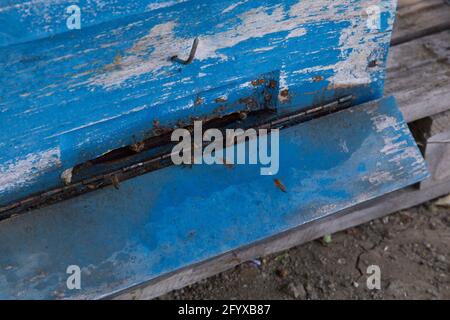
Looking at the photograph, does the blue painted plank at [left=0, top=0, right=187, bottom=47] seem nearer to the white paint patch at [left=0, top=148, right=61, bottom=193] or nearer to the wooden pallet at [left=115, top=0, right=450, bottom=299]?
the white paint patch at [left=0, top=148, right=61, bottom=193]

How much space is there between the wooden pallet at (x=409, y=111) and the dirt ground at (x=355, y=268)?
73 mm

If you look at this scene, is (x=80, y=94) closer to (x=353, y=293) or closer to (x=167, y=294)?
(x=167, y=294)

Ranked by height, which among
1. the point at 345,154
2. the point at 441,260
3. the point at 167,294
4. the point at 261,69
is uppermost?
the point at 261,69

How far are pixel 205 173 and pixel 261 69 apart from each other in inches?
12.8

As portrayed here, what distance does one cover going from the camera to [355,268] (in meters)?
2.29

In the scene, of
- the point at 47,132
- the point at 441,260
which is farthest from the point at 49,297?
the point at 441,260

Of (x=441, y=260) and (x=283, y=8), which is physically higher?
(x=283, y=8)

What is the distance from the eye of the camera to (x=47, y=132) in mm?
1654

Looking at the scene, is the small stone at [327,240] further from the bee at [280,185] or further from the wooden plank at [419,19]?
the wooden plank at [419,19]

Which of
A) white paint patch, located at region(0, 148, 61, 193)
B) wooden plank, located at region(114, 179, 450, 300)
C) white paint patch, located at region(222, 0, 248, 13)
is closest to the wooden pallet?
wooden plank, located at region(114, 179, 450, 300)

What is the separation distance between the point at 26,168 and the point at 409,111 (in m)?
1.16

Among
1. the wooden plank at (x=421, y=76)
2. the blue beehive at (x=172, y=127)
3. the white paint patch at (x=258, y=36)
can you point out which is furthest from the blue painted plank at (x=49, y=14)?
the wooden plank at (x=421, y=76)

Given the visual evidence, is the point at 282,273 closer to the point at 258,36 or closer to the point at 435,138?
the point at 435,138

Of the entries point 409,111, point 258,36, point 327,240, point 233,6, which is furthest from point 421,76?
point 233,6
